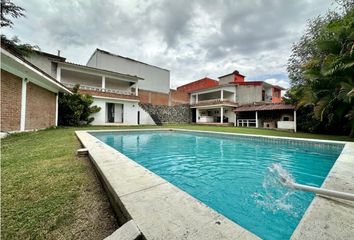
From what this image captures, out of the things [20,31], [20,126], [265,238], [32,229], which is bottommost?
[265,238]

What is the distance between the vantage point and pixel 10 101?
6895 millimetres

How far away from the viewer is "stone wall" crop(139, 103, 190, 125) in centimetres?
2132

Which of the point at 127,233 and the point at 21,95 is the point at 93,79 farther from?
the point at 127,233

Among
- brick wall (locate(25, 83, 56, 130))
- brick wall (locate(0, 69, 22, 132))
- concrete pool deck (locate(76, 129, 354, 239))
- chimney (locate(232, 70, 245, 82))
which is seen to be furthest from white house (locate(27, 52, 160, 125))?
concrete pool deck (locate(76, 129, 354, 239))

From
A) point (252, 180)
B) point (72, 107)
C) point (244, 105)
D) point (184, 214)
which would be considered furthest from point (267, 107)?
point (184, 214)

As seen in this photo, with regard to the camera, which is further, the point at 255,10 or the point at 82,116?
the point at 82,116

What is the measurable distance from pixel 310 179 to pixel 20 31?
17.7m

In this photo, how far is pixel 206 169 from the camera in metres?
4.65

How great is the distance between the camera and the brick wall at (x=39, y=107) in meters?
8.58

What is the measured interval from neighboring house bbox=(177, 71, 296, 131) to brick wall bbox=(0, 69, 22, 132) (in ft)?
61.9

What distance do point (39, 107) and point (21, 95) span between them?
2450 mm

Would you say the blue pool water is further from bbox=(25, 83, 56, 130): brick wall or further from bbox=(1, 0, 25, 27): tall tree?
bbox=(1, 0, 25, 27): tall tree

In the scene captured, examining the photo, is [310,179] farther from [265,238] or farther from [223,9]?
[223,9]

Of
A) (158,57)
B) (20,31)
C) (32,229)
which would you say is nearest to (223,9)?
(32,229)
